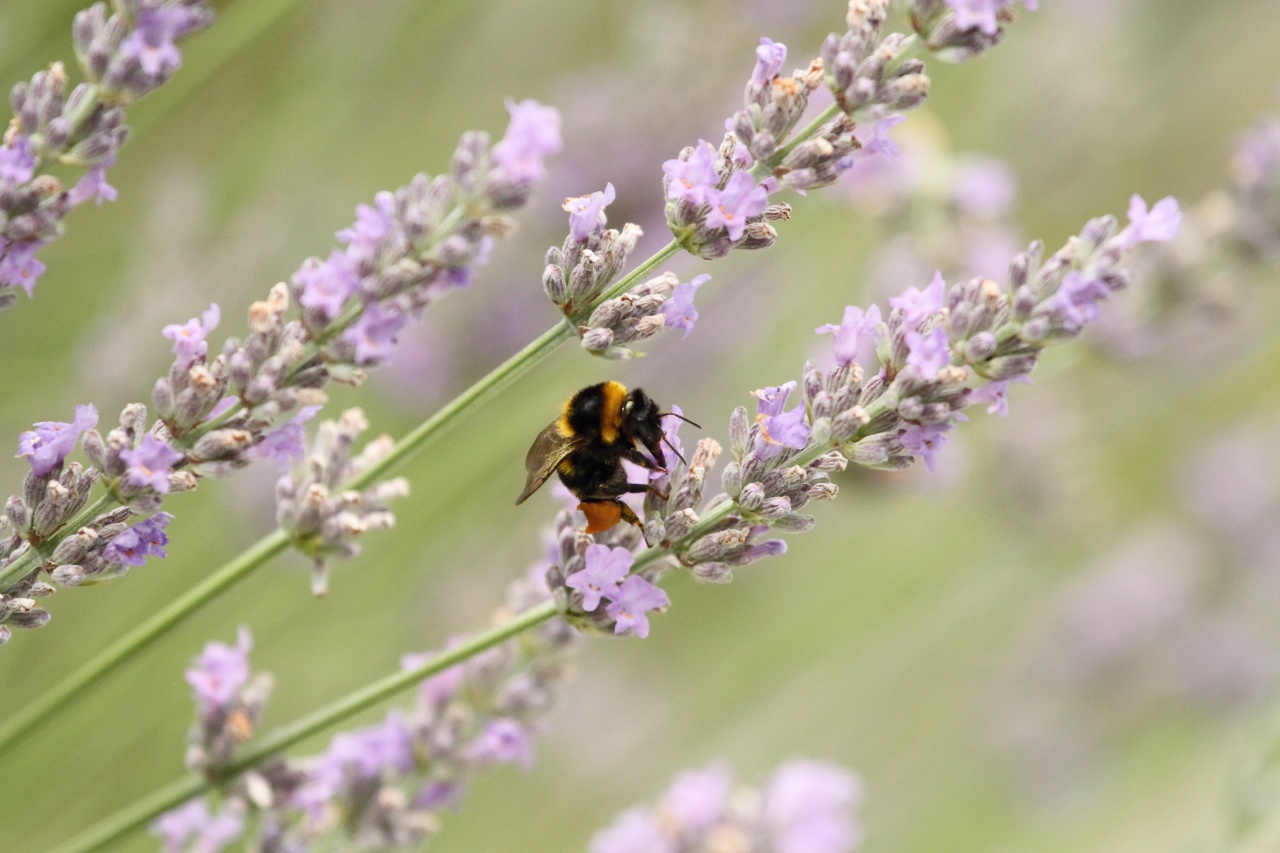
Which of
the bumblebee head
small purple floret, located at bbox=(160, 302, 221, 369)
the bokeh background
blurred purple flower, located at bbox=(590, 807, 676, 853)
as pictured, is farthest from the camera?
the bokeh background

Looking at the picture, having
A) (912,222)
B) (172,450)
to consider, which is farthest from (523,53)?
(172,450)

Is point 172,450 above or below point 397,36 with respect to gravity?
below

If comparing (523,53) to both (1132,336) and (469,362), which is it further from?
(1132,336)

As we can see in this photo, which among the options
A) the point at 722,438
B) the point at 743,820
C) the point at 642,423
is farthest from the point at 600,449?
the point at 722,438

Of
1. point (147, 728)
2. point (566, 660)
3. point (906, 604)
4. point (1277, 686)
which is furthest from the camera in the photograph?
point (906, 604)

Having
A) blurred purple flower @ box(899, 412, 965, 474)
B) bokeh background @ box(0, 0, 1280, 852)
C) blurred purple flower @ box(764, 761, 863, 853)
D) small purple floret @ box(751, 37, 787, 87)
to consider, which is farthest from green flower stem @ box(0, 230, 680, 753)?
blurred purple flower @ box(764, 761, 863, 853)

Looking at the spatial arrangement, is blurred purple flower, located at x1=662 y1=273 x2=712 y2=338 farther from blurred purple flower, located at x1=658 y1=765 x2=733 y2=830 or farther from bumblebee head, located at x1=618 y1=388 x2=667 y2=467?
blurred purple flower, located at x1=658 y1=765 x2=733 y2=830

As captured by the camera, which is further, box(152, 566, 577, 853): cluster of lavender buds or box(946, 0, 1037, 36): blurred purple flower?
box(152, 566, 577, 853): cluster of lavender buds

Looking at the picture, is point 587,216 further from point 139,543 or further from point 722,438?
point 722,438
